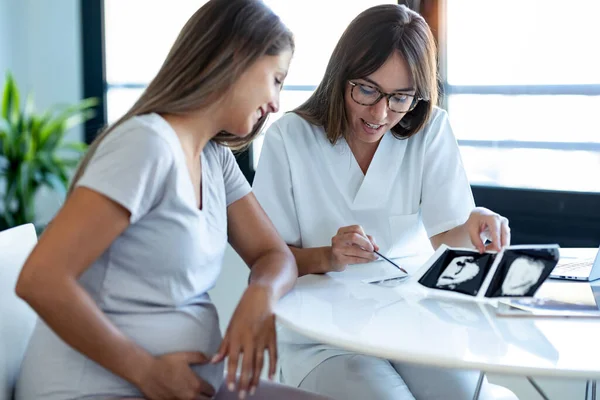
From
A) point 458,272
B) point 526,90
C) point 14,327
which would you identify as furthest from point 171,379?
point 526,90

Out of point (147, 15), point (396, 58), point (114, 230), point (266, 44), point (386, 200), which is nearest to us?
point (114, 230)

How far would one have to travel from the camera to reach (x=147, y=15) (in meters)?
3.49

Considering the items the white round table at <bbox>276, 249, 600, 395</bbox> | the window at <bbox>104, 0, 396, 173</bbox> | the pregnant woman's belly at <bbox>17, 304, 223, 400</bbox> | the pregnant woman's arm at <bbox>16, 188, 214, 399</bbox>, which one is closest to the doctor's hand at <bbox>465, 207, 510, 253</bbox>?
the white round table at <bbox>276, 249, 600, 395</bbox>

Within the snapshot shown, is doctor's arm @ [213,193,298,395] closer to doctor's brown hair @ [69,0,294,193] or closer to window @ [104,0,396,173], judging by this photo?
doctor's brown hair @ [69,0,294,193]

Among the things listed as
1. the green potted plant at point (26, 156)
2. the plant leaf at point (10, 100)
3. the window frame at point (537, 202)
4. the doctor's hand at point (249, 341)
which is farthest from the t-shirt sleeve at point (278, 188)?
the plant leaf at point (10, 100)

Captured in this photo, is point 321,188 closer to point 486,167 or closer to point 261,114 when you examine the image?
point 261,114

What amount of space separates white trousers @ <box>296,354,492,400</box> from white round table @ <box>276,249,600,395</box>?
15 cm

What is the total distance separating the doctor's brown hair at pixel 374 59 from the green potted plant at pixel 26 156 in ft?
6.06

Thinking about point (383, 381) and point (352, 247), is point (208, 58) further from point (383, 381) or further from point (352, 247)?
point (383, 381)

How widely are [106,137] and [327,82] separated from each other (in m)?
0.77

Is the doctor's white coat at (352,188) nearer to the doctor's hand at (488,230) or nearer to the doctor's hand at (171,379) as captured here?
the doctor's hand at (488,230)

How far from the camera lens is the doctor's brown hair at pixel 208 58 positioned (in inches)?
50.0

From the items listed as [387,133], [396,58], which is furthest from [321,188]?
[396,58]

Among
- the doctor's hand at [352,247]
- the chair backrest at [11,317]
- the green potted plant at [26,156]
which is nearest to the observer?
the chair backrest at [11,317]
